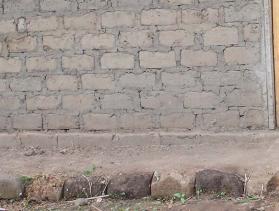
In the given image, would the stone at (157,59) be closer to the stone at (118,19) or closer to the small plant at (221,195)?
the stone at (118,19)

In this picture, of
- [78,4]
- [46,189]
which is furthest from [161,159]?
[78,4]

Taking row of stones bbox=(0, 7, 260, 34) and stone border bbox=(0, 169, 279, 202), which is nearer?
stone border bbox=(0, 169, 279, 202)

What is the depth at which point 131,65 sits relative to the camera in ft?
19.0

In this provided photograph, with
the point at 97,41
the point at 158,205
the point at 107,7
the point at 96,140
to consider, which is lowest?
the point at 158,205

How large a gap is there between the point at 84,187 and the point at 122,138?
106 centimetres

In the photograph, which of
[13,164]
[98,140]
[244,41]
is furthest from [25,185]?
[244,41]

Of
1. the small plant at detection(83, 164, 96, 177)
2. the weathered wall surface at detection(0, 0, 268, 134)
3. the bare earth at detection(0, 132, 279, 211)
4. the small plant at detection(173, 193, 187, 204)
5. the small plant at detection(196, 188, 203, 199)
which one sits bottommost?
the small plant at detection(173, 193, 187, 204)

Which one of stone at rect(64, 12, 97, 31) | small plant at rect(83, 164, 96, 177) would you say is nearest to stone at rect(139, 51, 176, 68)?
stone at rect(64, 12, 97, 31)

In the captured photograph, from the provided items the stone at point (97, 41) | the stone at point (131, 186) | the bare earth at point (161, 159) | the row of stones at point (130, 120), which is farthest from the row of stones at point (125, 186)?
the stone at point (97, 41)

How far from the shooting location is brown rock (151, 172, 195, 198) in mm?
4727

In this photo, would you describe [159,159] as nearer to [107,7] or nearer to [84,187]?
[84,187]

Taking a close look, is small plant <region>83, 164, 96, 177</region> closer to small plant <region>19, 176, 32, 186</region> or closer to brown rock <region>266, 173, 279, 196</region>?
small plant <region>19, 176, 32, 186</region>

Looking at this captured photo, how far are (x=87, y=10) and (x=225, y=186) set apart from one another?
239cm

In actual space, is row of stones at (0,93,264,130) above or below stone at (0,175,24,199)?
above
